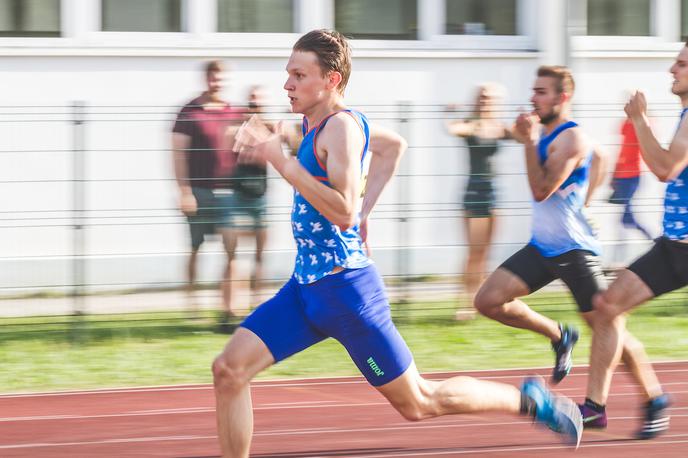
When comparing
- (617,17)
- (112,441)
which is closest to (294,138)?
(112,441)

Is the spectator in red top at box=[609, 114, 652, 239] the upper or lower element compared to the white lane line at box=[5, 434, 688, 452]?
upper

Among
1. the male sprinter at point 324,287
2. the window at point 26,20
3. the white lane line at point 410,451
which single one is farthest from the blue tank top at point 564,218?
the window at point 26,20

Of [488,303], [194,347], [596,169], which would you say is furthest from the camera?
[194,347]

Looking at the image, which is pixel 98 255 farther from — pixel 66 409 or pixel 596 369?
pixel 596 369

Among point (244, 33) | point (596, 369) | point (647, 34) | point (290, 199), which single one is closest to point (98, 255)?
point (290, 199)

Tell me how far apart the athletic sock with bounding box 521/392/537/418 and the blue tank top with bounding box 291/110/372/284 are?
0.95 meters

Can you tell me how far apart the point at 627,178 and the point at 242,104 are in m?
3.22

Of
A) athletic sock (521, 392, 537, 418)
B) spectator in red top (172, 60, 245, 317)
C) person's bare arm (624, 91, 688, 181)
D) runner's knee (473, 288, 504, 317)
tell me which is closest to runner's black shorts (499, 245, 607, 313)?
runner's knee (473, 288, 504, 317)

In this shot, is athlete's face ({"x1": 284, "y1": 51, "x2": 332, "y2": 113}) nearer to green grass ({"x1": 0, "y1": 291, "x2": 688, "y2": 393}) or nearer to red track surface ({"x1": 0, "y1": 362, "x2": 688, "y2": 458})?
red track surface ({"x1": 0, "y1": 362, "x2": 688, "y2": 458})

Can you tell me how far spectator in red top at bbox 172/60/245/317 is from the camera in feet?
31.0

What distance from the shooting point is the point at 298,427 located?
6.63 metres

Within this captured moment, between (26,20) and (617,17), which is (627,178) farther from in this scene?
(26,20)

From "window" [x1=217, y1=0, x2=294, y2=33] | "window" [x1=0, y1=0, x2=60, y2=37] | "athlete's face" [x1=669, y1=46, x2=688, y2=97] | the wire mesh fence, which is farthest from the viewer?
"window" [x1=217, y1=0, x2=294, y2=33]

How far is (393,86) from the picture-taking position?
40.5ft
